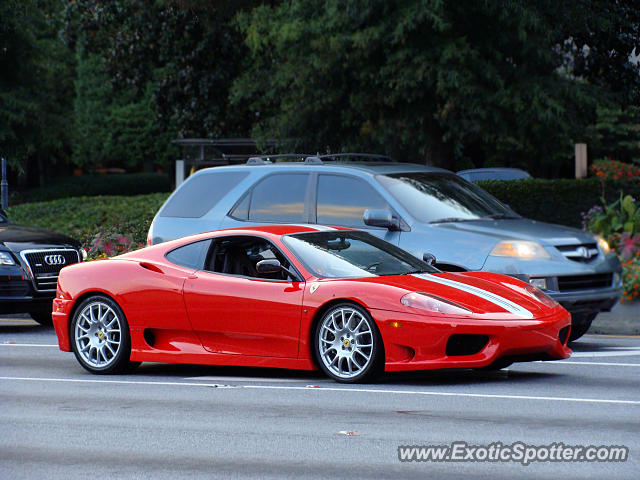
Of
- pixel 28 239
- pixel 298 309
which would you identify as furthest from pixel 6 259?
pixel 298 309

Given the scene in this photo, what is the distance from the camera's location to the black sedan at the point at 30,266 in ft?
50.0

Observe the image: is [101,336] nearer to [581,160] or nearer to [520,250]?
[520,250]

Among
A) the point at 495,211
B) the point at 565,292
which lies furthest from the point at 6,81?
the point at 565,292

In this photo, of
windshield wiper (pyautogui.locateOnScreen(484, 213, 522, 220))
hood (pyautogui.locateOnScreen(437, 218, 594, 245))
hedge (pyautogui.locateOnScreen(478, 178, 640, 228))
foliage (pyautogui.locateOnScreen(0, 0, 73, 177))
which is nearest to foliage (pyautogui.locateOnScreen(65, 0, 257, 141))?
foliage (pyautogui.locateOnScreen(0, 0, 73, 177))

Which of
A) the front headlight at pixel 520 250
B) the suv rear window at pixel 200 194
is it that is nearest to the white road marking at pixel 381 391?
the front headlight at pixel 520 250

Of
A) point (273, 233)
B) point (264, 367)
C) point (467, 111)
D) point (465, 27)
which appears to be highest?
point (465, 27)

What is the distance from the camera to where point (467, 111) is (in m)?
20.3

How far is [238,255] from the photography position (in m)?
11.0

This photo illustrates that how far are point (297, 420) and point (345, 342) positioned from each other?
148cm

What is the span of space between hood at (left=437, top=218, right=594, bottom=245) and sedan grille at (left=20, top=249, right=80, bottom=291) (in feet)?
17.4

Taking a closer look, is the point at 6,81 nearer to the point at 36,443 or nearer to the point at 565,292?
the point at 565,292

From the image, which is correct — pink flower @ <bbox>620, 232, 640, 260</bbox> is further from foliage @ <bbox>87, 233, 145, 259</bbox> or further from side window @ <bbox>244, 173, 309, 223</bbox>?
foliage @ <bbox>87, 233, 145, 259</bbox>

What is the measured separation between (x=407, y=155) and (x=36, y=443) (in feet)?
59.2

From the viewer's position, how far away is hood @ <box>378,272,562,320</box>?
9.71 m
